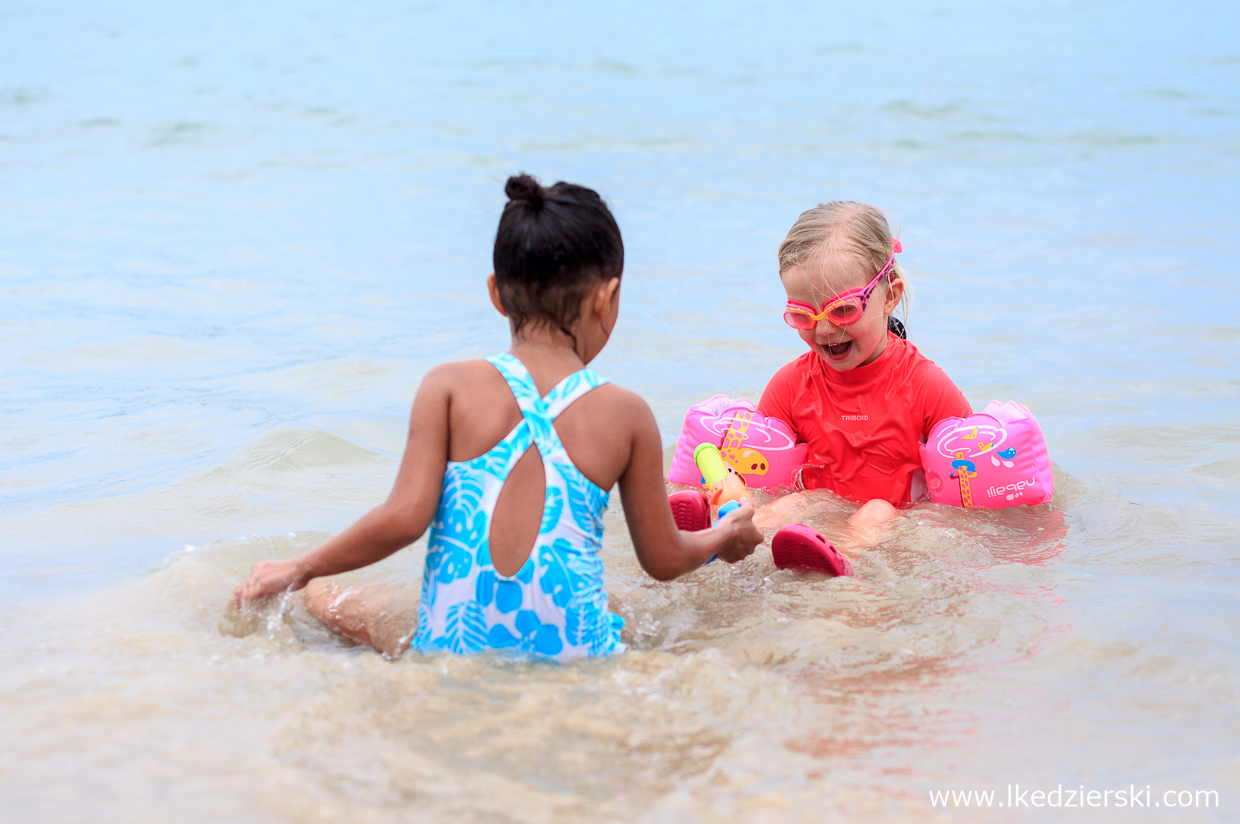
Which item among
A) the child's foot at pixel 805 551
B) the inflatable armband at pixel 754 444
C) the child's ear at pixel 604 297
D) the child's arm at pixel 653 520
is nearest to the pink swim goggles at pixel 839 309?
the inflatable armband at pixel 754 444

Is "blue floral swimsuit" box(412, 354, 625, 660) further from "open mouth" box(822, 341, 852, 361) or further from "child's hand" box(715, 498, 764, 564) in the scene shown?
"open mouth" box(822, 341, 852, 361)

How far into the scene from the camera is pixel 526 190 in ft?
8.36

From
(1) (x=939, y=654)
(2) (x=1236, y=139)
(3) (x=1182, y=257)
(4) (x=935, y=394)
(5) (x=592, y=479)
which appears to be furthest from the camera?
(2) (x=1236, y=139)

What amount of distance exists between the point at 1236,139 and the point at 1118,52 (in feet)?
37.6

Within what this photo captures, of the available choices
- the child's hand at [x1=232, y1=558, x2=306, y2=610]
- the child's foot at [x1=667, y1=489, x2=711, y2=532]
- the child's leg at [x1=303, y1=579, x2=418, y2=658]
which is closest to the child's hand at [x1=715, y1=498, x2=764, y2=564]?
the child's foot at [x1=667, y1=489, x2=711, y2=532]

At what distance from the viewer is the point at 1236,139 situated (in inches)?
613

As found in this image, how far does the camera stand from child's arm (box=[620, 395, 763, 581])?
2.63 m

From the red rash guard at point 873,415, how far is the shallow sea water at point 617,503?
14 centimetres

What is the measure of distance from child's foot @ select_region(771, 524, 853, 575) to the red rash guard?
0.89 m

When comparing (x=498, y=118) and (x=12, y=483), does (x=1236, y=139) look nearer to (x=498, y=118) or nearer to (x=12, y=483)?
(x=498, y=118)

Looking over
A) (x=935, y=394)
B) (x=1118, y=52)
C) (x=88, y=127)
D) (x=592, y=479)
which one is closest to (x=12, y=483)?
(x=592, y=479)

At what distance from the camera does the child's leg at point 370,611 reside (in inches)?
113

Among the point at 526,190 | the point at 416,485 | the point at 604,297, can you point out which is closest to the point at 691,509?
the point at 604,297

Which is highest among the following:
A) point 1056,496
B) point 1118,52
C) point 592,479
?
point 1118,52
